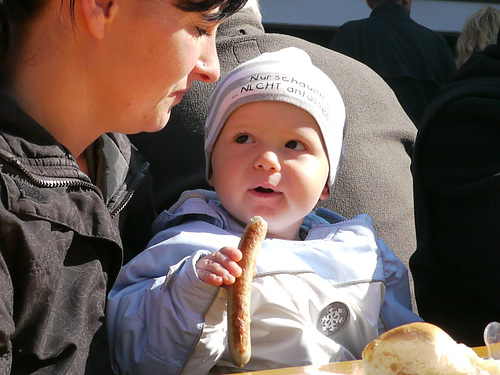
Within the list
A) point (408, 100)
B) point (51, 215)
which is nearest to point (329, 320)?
point (51, 215)

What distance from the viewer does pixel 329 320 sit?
1866 millimetres

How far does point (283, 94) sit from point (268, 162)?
0.24 m

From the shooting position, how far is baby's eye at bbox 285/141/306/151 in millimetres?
2119

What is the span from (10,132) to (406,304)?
124 cm

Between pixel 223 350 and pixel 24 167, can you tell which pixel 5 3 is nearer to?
pixel 24 167

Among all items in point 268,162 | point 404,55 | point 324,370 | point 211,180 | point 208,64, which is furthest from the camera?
point 404,55

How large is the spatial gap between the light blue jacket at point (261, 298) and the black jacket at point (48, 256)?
0.13 metres

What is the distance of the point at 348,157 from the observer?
2461mm

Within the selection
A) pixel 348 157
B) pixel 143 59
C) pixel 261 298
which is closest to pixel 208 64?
pixel 143 59

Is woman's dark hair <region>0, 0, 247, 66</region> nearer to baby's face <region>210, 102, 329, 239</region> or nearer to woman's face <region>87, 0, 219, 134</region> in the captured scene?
woman's face <region>87, 0, 219, 134</region>

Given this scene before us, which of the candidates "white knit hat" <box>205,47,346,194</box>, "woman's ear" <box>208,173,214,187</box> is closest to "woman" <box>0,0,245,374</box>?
"white knit hat" <box>205,47,346,194</box>

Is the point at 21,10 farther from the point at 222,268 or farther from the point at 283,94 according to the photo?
the point at 283,94

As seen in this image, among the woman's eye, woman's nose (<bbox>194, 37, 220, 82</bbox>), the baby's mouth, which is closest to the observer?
the woman's eye

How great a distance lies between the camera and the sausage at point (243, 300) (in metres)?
1.36
